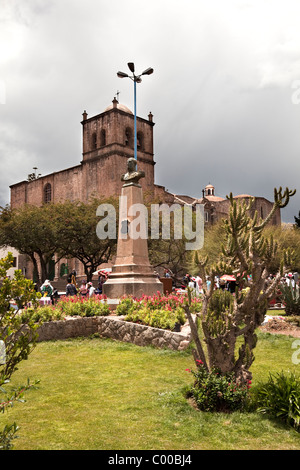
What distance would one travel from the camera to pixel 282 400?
14.8 feet

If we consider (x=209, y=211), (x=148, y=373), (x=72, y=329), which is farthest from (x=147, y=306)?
(x=209, y=211)

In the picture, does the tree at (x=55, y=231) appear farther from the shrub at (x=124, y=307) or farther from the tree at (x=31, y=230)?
the shrub at (x=124, y=307)

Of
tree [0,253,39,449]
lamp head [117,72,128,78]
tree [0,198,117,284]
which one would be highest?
lamp head [117,72,128,78]

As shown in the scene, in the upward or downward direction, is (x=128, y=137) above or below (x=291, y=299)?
above

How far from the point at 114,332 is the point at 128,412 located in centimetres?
539

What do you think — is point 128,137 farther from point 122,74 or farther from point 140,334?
point 140,334

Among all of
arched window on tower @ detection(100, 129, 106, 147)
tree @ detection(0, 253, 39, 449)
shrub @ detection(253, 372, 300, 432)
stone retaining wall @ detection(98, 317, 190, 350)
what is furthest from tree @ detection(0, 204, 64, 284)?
tree @ detection(0, 253, 39, 449)

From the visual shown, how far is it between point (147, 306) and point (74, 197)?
1293 inches

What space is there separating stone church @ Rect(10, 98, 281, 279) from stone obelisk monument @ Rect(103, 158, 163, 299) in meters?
21.1

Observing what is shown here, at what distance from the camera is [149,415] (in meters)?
4.75

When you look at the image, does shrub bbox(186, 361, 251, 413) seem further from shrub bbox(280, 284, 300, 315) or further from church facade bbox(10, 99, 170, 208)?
church facade bbox(10, 99, 170, 208)

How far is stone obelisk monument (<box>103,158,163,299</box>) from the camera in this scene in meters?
13.8

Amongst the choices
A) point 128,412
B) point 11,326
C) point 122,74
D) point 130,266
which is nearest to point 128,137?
point 122,74
